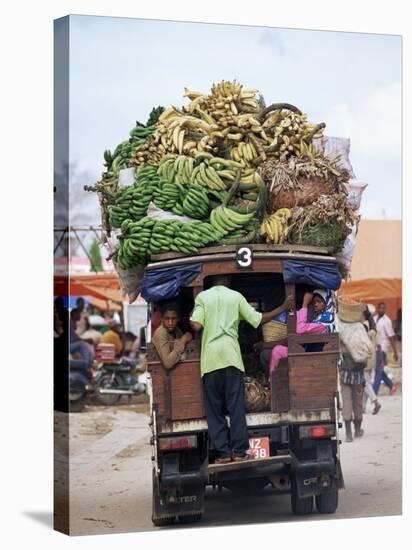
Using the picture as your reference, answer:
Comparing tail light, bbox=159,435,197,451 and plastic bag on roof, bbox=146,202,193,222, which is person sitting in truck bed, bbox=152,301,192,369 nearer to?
tail light, bbox=159,435,197,451

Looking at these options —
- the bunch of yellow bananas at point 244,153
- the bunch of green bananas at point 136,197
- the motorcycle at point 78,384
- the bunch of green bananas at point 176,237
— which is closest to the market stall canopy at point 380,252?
the bunch of yellow bananas at point 244,153

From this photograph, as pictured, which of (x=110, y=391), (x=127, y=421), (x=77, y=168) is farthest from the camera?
(x=110, y=391)

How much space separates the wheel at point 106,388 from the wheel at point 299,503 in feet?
6.90

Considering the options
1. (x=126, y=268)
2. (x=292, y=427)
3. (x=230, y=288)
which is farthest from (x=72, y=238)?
(x=292, y=427)

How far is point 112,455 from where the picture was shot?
47.9 feet

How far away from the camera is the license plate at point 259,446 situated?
14.5m

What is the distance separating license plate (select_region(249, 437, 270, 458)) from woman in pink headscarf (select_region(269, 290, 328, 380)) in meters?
0.60

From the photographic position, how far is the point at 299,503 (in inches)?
591

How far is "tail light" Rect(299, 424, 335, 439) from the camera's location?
14.6 m

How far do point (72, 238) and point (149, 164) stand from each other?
0.94 metres

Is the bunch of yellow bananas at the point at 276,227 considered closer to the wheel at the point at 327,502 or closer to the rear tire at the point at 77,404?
the rear tire at the point at 77,404

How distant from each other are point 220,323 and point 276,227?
3.30 ft

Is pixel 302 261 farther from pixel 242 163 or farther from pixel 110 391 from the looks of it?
pixel 110 391

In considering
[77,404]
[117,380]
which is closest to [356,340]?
[77,404]
